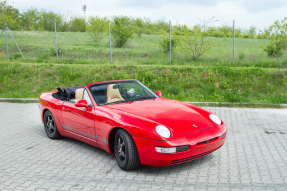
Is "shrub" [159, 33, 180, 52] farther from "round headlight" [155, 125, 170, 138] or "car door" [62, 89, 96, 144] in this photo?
"round headlight" [155, 125, 170, 138]

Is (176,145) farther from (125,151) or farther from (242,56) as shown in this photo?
(242,56)

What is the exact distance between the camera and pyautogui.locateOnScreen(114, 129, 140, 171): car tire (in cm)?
432

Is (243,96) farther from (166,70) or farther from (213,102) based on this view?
(166,70)

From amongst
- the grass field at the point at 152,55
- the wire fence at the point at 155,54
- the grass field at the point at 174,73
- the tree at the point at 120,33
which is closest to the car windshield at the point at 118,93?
the grass field at the point at 174,73

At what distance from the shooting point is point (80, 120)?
550 centimetres

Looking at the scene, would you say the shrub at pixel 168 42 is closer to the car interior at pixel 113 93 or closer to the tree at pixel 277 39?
the tree at pixel 277 39

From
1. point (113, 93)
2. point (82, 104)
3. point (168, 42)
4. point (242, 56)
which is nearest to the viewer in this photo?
point (82, 104)

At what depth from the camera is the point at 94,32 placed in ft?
77.4

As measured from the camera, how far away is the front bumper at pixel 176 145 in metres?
4.07

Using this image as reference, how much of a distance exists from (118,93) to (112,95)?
0.15 m

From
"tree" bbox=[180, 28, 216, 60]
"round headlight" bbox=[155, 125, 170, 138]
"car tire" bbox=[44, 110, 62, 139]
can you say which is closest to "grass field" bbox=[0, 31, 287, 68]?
"tree" bbox=[180, 28, 216, 60]

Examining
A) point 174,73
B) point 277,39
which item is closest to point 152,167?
point 174,73

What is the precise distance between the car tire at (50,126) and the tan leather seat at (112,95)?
1746mm

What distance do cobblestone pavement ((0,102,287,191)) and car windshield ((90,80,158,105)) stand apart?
1.06 metres
